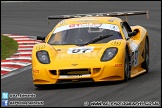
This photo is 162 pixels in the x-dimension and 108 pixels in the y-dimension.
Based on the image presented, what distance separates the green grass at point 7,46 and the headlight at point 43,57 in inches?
191

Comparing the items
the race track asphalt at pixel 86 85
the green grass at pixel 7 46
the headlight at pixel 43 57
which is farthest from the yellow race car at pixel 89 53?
the green grass at pixel 7 46

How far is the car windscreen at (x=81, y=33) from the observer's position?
1277 centimetres

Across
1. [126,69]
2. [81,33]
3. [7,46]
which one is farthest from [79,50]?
[7,46]

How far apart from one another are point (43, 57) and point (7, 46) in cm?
727

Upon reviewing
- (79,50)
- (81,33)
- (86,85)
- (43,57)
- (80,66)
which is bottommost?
(86,85)

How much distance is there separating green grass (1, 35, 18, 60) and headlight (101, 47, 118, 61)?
17.8 ft

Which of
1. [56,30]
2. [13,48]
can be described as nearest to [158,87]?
[56,30]

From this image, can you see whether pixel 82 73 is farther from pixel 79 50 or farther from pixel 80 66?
pixel 79 50

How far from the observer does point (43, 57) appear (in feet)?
→ 39.0

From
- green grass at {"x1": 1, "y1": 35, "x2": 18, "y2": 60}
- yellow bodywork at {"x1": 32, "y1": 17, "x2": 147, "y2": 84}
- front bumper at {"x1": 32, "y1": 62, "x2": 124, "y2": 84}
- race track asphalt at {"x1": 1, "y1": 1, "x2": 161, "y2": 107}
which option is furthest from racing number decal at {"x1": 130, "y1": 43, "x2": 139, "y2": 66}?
green grass at {"x1": 1, "y1": 35, "x2": 18, "y2": 60}

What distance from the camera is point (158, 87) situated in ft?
36.6

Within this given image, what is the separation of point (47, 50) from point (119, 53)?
1244 mm

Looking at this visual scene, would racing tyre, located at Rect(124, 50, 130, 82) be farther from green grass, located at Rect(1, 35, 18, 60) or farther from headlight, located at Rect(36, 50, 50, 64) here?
green grass, located at Rect(1, 35, 18, 60)

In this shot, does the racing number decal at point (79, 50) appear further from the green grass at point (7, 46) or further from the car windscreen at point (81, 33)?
the green grass at point (7, 46)
